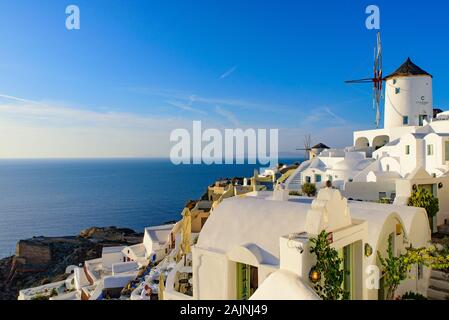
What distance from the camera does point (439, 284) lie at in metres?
10.2

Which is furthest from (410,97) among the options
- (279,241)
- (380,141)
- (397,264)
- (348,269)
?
(279,241)

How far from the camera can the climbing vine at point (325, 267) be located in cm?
524

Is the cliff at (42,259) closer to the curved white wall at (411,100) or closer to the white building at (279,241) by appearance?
the white building at (279,241)

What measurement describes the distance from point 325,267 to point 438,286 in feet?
25.2

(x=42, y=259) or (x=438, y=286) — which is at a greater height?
(x=438, y=286)

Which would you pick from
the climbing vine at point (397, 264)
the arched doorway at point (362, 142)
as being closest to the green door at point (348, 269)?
the climbing vine at point (397, 264)

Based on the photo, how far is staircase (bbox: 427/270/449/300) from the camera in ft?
32.6

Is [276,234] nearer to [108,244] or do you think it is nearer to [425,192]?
[425,192]

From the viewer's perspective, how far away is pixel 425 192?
1428 cm

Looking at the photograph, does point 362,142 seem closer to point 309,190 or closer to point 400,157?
point 400,157

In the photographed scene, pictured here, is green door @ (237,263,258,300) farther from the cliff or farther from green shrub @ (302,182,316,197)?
the cliff

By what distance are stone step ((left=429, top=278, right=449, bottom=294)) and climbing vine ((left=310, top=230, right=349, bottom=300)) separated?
6900mm

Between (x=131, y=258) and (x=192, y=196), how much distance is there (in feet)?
241
